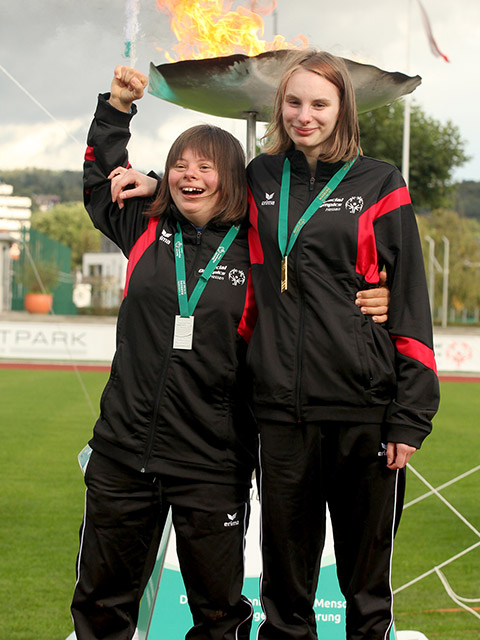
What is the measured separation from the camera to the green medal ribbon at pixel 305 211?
2.07 meters

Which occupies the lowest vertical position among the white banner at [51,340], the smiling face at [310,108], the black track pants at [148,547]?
the white banner at [51,340]

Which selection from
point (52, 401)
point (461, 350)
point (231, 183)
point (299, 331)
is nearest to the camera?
point (299, 331)

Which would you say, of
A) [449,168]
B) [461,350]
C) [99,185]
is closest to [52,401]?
[461,350]

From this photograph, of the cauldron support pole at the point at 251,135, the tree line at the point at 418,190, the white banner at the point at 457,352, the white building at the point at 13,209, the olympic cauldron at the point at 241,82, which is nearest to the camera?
the olympic cauldron at the point at 241,82

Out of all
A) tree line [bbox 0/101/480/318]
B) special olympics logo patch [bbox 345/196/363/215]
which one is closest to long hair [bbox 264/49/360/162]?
special olympics logo patch [bbox 345/196/363/215]

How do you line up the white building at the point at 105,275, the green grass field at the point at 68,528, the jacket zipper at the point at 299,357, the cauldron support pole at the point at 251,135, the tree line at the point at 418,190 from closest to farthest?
the jacket zipper at the point at 299,357, the cauldron support pole at the point at 251,135, the green grass field at the point at 68,528, the white building at the point at 105,275, the tree line at the point at 418,190

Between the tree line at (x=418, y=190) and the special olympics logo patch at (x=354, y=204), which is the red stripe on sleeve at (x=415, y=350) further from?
the tree line at (x=418, y=190)

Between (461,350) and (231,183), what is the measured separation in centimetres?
1415

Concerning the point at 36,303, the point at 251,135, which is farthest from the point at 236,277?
the point at 36,303

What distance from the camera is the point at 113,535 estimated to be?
2178 mm

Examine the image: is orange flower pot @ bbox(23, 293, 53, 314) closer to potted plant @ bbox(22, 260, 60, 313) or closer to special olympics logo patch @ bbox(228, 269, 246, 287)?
potted plant @ bbox(22, 260, 60, 313)

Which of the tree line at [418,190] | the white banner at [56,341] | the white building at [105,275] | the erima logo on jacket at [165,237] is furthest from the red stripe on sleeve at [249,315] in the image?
the tree line at [418,190]

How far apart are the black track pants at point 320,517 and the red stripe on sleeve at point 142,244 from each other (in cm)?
59

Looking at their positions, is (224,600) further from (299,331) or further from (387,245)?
(387,245)
